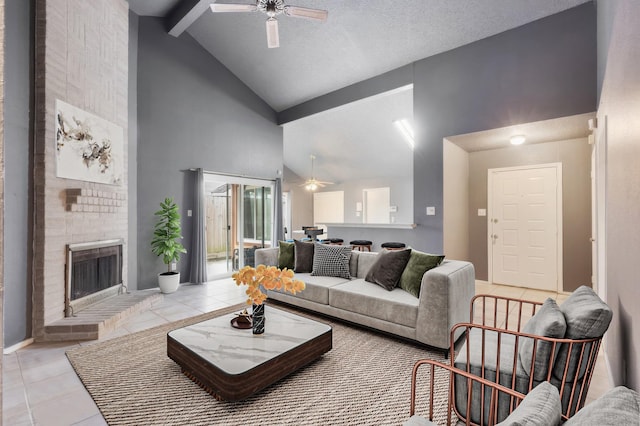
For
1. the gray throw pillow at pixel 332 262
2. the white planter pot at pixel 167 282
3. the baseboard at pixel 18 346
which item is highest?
the gray throw pillow at pixel 332 262

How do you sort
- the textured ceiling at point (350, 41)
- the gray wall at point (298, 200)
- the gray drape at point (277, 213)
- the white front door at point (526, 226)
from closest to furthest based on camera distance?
the textured ceiling at point (350, 41)
the white front door at point (526, 226)
the gray drape at point (277, 213)
the gray wall at point (298, 200)

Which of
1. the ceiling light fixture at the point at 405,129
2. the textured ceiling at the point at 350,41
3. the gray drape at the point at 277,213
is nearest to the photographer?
the textured ceiling at the point at 350,41

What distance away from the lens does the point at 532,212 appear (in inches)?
191

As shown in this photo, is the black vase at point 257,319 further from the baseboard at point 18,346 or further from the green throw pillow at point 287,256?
the baseboard at point 18,346

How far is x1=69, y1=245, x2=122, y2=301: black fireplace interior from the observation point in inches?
133

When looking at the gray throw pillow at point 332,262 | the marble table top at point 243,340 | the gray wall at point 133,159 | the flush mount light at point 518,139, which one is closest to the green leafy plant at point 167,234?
the gray wall at point 133,159

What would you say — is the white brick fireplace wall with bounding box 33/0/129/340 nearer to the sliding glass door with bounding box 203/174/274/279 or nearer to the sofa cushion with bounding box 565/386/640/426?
the sliding glass door with bounding box 203/174/274/279

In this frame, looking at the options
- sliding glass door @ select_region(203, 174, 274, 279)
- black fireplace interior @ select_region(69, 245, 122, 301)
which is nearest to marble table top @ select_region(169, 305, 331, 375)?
black fireplace interior @ select_region(69, 245, 122, 301)

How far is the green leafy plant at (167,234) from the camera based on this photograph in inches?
184

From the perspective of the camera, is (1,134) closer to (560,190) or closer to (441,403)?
(441,403)

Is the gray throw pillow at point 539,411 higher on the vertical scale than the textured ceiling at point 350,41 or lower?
lower

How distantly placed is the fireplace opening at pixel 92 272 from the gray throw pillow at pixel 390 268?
331cm

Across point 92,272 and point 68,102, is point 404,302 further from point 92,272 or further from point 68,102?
point 68,102

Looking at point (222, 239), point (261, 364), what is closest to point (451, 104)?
point (261, 364)
